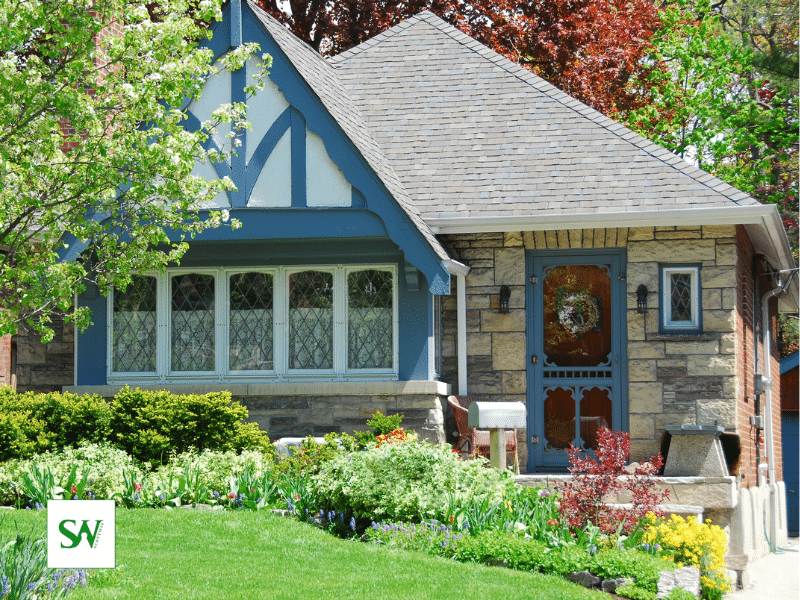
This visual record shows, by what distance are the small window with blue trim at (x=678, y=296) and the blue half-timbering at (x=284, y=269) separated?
2596mm

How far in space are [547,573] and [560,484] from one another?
2.14 meters

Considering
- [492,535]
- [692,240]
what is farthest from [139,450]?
[692,240]

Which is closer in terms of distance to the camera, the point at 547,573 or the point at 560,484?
the point at 547,573

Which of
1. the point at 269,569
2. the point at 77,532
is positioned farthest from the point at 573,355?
the point at 77,532

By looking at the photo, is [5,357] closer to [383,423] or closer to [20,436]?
[20,436]

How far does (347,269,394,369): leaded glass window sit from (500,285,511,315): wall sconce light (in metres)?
1.29

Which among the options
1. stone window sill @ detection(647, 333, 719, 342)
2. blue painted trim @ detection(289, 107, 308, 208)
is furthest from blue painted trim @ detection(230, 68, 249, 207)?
stone window sill @ detection(647, 333, 719, 342)

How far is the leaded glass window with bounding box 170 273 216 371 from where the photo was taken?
10867 mm

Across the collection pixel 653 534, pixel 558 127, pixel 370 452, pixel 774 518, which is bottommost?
pixel 774 518

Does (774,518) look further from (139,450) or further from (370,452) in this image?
(139,450)

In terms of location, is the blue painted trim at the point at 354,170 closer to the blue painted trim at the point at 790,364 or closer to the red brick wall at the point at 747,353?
the red brick wall at the point at 747,353

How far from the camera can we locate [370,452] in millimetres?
8055

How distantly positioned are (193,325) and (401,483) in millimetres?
4122

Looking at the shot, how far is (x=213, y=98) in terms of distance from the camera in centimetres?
1062
